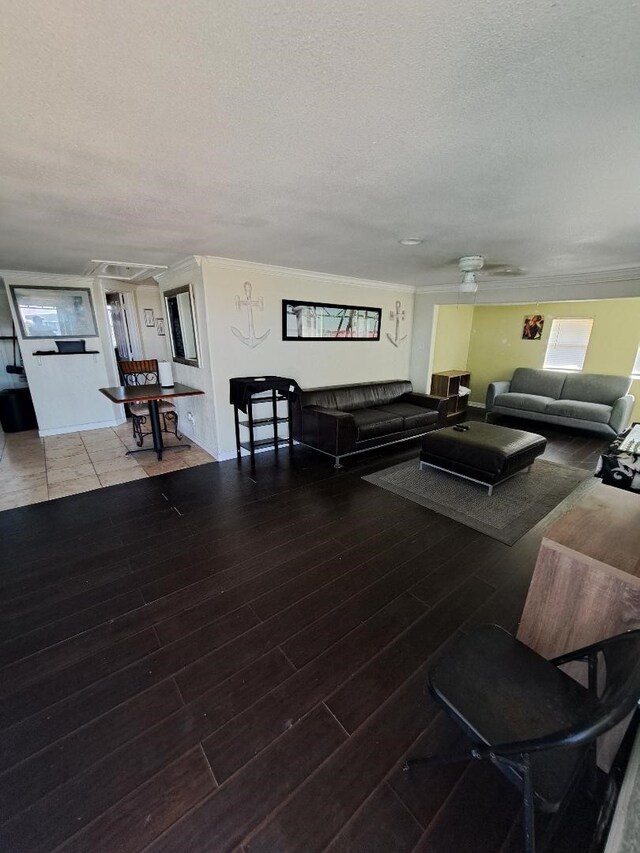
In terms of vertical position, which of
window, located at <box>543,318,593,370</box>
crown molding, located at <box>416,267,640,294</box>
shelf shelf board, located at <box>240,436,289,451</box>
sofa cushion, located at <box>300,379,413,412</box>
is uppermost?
crown molding, located at <box>416,267,640,294</box>

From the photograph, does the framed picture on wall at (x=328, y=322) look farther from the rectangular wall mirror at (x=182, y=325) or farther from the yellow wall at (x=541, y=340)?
the yellow wall at (x=541, y=340)

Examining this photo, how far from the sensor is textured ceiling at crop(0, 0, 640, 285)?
2.68ft

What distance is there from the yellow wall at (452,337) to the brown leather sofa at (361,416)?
44.8 inches

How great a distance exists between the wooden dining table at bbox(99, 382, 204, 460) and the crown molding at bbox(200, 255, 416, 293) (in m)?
1.48

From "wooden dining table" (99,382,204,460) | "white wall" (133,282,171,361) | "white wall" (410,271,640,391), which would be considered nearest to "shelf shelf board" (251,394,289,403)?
"wooden dining table" (99,382,204,460)

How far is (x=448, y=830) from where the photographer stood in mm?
1102

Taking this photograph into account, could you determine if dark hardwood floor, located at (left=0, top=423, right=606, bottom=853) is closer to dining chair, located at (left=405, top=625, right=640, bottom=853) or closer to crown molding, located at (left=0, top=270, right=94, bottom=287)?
dining chair, located at (left=405, top=625, right=640, bottom=853)

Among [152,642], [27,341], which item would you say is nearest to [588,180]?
[152,642]

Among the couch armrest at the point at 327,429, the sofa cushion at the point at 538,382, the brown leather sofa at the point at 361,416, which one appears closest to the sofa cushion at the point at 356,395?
the brown leather sofa at the point at 361,416

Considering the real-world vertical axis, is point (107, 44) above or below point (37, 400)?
above

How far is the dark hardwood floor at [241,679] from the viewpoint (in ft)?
3.67

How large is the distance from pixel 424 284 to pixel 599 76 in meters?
4.71

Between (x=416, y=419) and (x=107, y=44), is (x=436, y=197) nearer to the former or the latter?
(x=107, y=44)

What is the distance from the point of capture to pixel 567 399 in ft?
18.7
